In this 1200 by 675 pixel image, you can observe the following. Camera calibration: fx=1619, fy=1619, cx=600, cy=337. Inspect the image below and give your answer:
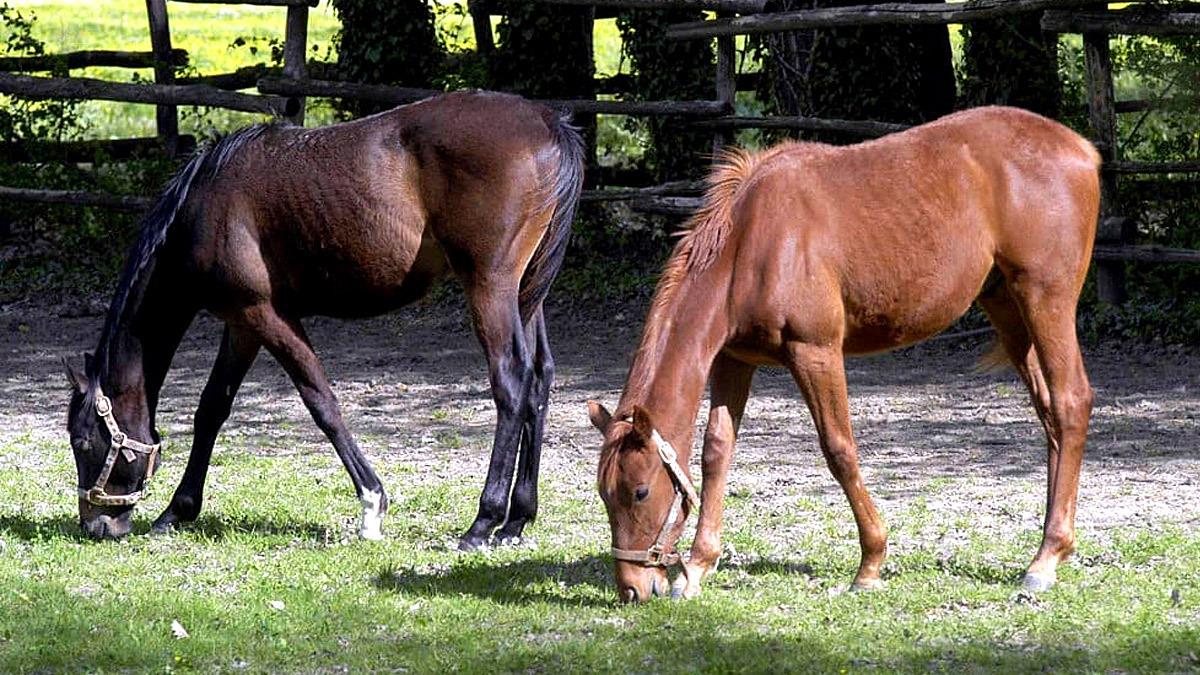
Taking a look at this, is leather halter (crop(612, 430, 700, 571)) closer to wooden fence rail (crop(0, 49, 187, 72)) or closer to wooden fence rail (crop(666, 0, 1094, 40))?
wooden fence rail (crop(666, 0, 1094, 40))

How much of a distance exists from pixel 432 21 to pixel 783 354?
8.76 m

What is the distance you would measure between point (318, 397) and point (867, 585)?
2.39 meters

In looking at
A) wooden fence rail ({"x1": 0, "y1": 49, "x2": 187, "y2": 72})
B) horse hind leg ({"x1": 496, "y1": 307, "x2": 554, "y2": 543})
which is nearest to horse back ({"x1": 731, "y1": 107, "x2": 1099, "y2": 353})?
horse hind leg ({"x1": 496, "y1": 307, "x2": 554, "y2": 543})

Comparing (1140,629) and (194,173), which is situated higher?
(194,173)

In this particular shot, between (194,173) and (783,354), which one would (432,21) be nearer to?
(194,173)

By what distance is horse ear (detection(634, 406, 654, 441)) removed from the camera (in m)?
4.94

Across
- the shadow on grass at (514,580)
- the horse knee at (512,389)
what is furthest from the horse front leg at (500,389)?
the shadow on grass at (514,580)

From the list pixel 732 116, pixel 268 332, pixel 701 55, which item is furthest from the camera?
pixel 701 55

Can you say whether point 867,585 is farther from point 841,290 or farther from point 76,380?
point 76,380

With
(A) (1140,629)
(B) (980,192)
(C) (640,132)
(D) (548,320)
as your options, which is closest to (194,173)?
(B) (980,192)

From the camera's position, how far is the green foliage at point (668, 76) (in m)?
12.8

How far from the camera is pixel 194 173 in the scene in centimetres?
652

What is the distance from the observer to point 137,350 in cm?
656

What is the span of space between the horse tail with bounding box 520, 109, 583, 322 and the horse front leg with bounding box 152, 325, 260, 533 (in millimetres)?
1164
